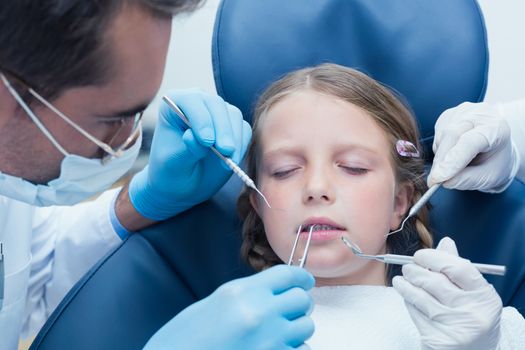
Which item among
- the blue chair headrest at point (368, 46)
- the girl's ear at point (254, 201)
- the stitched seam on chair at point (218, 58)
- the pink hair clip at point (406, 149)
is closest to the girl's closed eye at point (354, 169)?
the pink hair clip at point (406, 149)

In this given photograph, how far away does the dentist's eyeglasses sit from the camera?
950 mm

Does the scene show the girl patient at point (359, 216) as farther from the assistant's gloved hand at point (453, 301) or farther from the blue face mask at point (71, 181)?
the blue face mask at point (71, 181)

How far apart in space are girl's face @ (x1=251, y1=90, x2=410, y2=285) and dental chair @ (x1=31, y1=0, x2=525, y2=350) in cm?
20

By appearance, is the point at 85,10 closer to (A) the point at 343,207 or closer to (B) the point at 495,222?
(A) the point at 343,207

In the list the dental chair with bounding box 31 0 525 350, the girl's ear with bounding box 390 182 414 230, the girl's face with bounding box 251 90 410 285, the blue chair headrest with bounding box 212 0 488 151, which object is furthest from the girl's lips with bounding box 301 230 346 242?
the blue chair headrest with bounding box 212 0 488 151

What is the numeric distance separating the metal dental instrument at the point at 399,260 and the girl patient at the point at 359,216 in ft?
0.05

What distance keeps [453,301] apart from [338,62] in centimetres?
68

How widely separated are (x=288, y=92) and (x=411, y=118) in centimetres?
28

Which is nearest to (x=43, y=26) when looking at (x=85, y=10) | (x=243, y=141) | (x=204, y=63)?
(x=85, y=10)

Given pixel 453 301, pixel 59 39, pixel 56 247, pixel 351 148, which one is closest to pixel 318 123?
pixel 351 148

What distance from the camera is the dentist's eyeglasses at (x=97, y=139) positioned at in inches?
37.4

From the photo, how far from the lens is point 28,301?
61.2 inches

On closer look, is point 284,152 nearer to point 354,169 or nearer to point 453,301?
point 354,169

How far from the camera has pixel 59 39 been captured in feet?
2.92
